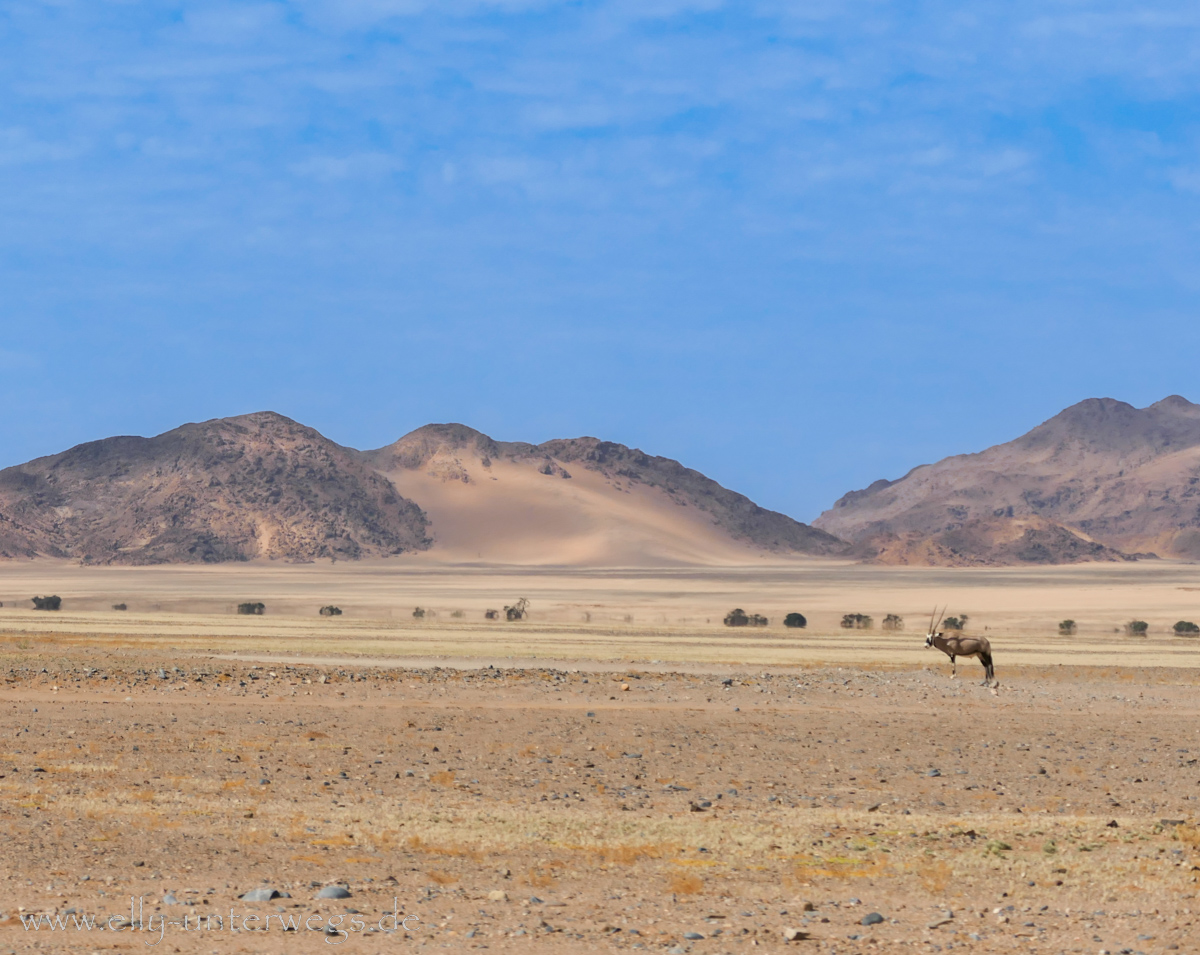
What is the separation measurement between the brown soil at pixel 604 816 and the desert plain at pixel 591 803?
42 mm

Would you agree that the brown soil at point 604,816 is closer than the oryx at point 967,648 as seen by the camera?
Yes

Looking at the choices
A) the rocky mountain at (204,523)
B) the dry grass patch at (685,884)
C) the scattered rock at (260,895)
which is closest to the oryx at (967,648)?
the dry grass patch at (685,884)

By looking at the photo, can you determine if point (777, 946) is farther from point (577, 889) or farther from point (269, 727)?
point (269, 727)

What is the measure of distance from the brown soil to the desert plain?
0.04 metres

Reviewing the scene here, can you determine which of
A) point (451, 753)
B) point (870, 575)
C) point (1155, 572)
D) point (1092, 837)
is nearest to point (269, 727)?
point (451, 753)

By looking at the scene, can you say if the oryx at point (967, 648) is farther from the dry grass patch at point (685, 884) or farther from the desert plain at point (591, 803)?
the dry grass patch at point (685, 884)

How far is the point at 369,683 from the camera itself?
86.3ft

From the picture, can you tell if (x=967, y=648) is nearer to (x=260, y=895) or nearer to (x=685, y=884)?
(x=685, y=884)

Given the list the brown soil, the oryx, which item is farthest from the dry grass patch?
the oryx

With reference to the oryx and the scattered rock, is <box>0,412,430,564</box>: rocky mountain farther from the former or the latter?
the scattered rock

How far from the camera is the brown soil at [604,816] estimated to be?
8875 mm

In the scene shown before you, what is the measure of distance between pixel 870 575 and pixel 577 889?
137 metres

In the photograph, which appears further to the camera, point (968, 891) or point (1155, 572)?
point (1155, 572)

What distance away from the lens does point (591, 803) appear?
1367 centimetres
